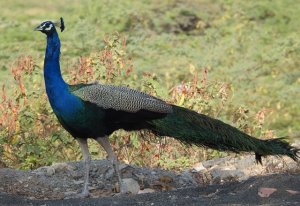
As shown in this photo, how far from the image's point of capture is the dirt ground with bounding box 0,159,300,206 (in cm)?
573

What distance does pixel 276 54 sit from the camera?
40.9 feet

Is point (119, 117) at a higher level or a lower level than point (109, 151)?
higher

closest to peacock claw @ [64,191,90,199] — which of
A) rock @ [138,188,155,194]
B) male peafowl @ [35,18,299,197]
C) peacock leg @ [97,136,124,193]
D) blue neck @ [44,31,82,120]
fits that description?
male peafowl @ [35,18,299,197]

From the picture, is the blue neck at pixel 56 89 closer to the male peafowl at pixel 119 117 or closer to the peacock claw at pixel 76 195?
the male peafowl at pixel 119 117

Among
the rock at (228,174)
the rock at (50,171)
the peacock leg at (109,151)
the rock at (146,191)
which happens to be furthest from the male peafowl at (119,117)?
the rock at (50,171)

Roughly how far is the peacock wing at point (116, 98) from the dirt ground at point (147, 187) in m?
0.65

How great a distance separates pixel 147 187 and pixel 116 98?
2.89 feet

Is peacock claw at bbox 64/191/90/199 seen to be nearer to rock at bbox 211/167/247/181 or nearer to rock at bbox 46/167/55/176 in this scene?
rock at bbox 46/167/55/176

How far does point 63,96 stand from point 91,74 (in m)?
1.62

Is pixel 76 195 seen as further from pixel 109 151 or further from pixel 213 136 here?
pixel 213 136

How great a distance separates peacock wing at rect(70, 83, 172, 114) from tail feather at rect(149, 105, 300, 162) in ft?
0.51

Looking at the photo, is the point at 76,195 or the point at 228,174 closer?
the point at 76,195

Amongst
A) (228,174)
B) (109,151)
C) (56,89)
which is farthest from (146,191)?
(56,89)

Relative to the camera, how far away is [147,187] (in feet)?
22.9
